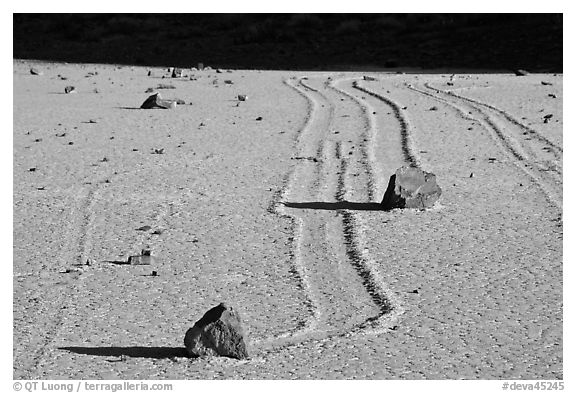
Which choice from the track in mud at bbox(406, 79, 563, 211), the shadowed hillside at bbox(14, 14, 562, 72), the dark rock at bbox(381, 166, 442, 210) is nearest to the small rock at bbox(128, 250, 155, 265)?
the dark rock at bbox(381, 166, 442, 210)

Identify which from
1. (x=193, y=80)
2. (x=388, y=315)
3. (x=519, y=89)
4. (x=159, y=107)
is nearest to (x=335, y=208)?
(x=388, y=315)

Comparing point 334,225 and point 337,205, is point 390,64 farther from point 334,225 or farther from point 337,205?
point 334,225

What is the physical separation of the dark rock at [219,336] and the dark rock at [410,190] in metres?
3.30

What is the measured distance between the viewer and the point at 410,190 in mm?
8547

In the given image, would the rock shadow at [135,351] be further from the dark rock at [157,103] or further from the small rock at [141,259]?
the dark rock at [157,103]

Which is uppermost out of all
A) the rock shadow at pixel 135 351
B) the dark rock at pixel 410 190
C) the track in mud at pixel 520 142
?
the track in mud at pixel 520 142

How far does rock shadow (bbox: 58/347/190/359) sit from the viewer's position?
18.0 ft

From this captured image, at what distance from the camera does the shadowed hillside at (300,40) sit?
2092 centimetres

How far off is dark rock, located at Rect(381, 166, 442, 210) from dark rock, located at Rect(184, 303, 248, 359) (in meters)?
3.30

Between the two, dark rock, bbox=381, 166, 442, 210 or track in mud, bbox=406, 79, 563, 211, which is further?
track in mud, bbox=406, 79, 563, 211

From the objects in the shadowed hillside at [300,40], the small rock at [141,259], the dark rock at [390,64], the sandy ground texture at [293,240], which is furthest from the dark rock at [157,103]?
the small rock at [141,259]

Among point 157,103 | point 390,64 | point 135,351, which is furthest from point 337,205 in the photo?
point 390,64

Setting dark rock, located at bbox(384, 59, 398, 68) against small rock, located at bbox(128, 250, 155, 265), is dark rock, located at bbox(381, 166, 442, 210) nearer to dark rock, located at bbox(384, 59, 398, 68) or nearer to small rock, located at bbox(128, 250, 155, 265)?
small rock, located at bbox(128, 250, 155, 265)

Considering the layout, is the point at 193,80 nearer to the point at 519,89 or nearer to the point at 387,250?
the point at 519,89
